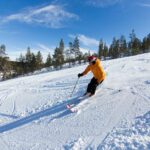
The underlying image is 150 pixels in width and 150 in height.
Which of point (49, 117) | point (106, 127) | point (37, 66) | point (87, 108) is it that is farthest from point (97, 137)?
point (37, 66)

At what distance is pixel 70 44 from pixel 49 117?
3999cm

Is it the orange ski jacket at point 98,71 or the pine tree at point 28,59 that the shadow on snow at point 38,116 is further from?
the pine tree at point 28,59

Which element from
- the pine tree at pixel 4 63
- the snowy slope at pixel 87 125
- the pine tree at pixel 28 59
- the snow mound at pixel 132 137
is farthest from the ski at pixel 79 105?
the pine tree at pixel 28 59

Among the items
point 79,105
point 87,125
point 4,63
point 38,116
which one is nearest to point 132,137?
point 87,125

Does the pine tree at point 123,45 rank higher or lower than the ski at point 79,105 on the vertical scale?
higher

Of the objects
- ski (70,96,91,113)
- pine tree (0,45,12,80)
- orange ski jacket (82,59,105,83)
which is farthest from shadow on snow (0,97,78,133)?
pine tree (0,45,12,80)

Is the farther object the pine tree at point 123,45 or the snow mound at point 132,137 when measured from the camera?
the pine tree at point 123,45

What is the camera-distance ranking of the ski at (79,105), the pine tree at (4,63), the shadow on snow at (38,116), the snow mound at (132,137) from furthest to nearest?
1. the pine tree at (4,63)
2. the ski at (79,105)
3. the shadow on snow at (38,116)
4. the snow mound at (132,137)

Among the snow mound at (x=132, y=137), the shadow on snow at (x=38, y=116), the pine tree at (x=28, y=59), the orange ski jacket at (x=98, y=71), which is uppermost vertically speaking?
the pine tree at (x=28, y=59)

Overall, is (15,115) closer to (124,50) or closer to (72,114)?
(72,114)

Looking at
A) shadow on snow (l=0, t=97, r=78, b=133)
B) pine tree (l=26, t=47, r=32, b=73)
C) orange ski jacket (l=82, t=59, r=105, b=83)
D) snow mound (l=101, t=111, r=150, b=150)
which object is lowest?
shadow on snow (l=0, t=97, r=78, b=133)

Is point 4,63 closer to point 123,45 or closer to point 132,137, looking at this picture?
point 132,137

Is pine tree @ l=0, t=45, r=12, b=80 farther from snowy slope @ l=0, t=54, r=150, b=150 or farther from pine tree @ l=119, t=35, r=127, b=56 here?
pine tree @ l=119, t=35, r=127, b=56

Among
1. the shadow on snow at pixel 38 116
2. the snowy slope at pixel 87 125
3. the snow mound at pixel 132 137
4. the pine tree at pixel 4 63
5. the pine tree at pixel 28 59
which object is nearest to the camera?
the snow mound at pixel 132 137
